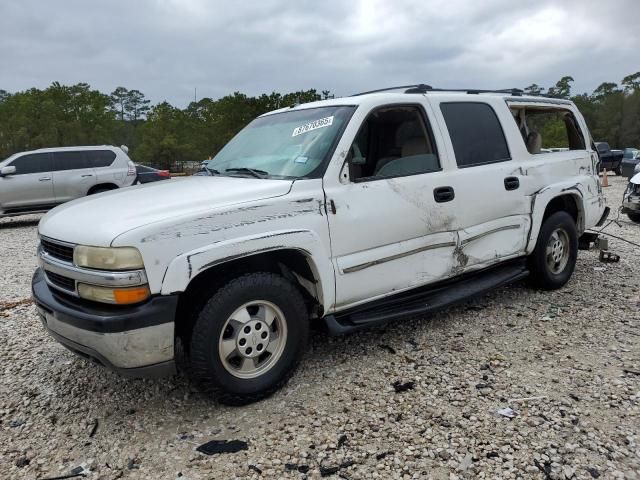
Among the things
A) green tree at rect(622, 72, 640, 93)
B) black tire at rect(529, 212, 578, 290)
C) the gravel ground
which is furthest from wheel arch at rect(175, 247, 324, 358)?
green tree at rect(622, 72, 640, 93)

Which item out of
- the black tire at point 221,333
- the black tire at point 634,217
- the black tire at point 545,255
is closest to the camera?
the black tire at point 221,333

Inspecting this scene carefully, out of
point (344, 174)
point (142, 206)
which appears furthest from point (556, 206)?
point (142, 206)

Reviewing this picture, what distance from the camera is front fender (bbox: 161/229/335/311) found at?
8.22ft

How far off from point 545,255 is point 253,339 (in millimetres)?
3089

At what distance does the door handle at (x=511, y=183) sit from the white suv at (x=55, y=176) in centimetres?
1043

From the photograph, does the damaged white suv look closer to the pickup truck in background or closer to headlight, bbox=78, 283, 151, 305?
headlight, bbox=78, 283, 151, 305

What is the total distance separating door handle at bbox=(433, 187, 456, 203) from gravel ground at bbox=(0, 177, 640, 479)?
42.4 inches

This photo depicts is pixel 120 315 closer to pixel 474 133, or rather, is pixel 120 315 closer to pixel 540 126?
pixel 474 133

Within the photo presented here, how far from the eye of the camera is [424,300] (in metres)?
3.63

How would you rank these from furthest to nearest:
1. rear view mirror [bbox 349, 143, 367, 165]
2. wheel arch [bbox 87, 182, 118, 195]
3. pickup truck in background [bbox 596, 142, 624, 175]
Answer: pickup truck in background [bbox 596, 142, 624, 175] → wheel arch [bbox 87, 182, 118, 195] → rear view mirror [bbox 349, 143, 367, 165]

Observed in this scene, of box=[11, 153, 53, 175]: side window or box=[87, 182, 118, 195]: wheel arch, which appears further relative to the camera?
box=[87, 182, 118, 195]: wheel arch

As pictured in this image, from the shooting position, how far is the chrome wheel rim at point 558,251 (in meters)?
4.67

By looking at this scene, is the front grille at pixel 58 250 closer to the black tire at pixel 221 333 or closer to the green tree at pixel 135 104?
the black tire at pixel 221 333

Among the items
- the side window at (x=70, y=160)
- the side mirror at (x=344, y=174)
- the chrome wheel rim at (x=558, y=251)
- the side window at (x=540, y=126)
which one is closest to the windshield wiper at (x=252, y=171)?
the side mirror at (x=344, y=174)
